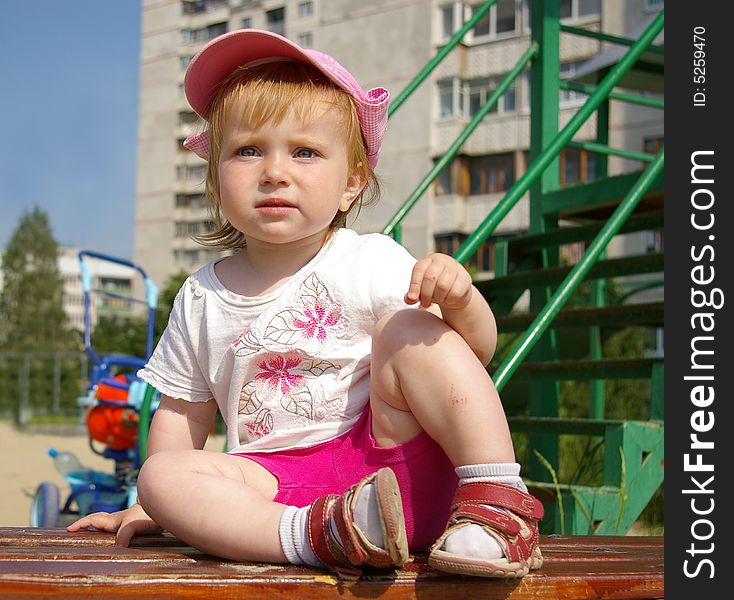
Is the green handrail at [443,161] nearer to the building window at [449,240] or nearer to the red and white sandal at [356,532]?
the red and white sandal at [356,532]

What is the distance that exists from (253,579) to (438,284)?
1.75 ft

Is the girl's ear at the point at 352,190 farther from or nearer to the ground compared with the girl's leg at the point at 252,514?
farther from the ground

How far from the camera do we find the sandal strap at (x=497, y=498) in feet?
4.68

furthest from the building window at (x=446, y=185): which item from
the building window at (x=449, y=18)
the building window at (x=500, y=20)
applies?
the building window at (x=449, y=18)

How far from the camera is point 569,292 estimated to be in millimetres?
2504

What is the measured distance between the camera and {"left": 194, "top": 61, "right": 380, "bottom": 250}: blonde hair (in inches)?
69.2

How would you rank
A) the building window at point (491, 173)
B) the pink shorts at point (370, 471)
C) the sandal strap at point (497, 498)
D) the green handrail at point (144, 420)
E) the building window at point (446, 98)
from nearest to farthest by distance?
the sandal strap at point (497, 498), the pink shorts at point (370, 471), the green handrail at point (144, 420), the building window at point (491, 173), the building window at point (446, 98)

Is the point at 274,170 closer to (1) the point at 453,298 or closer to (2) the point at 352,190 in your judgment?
(2) the point at 352,190

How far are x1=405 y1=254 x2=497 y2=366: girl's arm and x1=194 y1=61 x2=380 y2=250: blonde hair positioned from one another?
0.44 m

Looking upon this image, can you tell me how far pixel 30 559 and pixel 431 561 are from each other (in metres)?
0.65

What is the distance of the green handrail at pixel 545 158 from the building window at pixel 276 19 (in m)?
30.0

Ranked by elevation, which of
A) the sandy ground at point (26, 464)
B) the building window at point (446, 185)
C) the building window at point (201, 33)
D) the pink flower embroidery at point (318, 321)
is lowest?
the sandy ground at point (26, 464)

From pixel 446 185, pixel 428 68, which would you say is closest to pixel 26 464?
pixel 428 68

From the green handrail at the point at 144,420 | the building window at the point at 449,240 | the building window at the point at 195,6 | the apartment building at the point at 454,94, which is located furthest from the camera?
the building window at the point at 195,6
